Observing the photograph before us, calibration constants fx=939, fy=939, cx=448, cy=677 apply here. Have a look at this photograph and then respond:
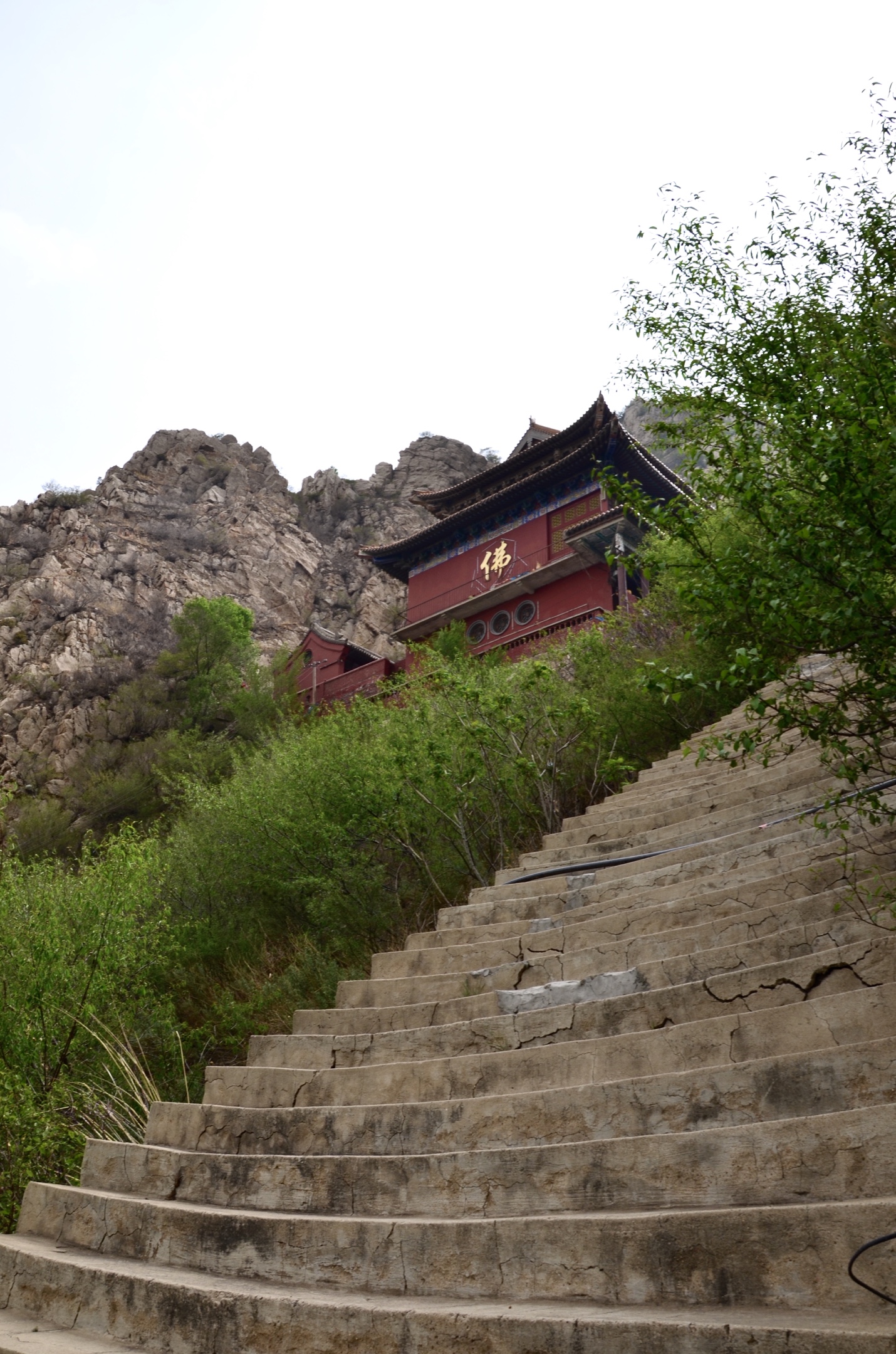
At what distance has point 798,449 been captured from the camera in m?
4.50

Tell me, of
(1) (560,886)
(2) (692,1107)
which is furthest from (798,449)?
(1) (560,886)

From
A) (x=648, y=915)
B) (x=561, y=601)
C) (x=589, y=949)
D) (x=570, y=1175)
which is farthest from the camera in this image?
(x=561, y=601)

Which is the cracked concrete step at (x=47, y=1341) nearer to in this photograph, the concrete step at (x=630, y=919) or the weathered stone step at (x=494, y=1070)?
the weathered stone step at (x=494, y=1070)

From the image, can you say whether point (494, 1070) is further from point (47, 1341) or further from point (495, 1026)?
point (47, 1341)

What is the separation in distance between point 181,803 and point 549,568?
1103cm

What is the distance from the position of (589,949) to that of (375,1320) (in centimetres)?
268

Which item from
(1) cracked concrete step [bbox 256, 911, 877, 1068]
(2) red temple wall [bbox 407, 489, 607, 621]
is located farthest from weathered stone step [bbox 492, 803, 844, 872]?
(2) red temple wall [bbox 407, 489, 607, 621]

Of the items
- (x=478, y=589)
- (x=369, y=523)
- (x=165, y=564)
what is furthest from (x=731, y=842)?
(x=369, y=523)

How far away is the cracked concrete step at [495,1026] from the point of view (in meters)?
4.51

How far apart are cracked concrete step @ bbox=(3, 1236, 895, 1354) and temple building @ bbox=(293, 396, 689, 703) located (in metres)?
17.8

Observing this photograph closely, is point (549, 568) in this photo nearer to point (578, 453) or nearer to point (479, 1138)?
point (578, 453)

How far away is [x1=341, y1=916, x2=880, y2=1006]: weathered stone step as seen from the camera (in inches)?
177

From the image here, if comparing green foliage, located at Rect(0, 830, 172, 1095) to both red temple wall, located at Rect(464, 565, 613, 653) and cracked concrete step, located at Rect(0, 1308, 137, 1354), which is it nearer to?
cracked concrete step, located at Rect(0, 1308, 137, 1354)

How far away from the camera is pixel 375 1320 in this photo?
3252mm
